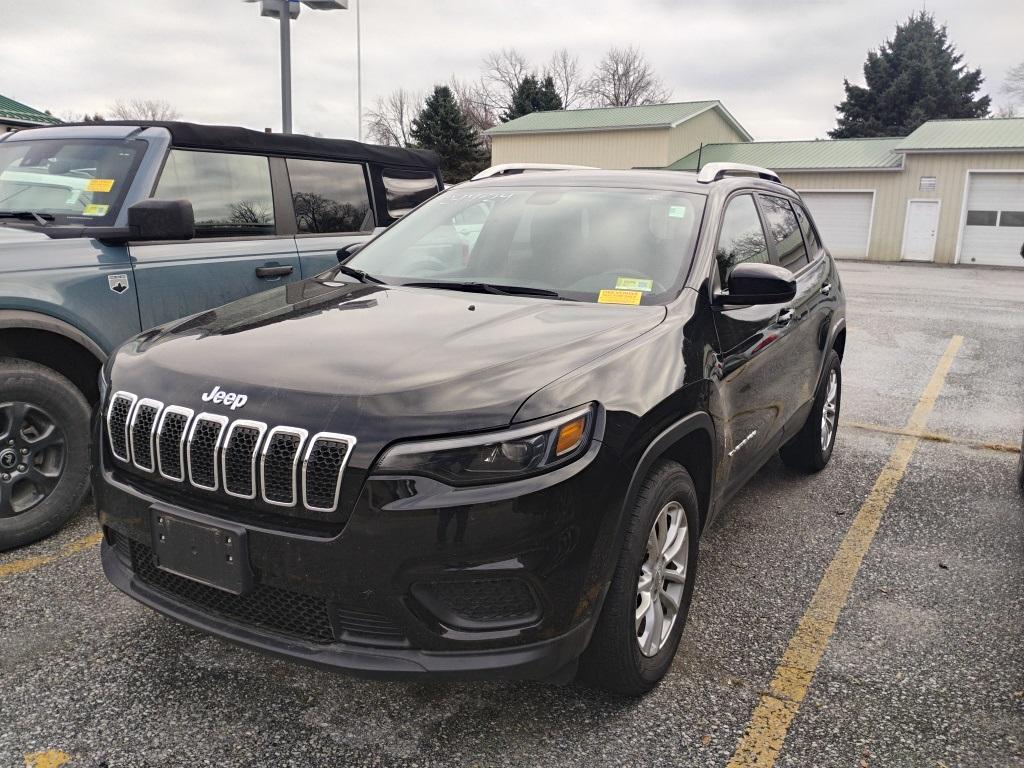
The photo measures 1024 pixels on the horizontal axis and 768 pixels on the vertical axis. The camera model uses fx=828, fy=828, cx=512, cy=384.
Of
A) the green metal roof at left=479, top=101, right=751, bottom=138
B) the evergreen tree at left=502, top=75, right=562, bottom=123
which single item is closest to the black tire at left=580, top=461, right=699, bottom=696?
the green metal roof at left=479, top=101, right=751, bottom=138

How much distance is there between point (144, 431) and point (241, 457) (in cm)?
43

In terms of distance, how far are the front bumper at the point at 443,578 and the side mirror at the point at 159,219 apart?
6.71ft

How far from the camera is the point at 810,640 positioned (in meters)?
3.13

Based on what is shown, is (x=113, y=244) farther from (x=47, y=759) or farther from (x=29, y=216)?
(x=47, y=759)

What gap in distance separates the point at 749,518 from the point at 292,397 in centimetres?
290

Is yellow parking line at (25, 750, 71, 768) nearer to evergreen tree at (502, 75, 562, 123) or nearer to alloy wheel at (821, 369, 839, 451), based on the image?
alloy wheel at (821, 369, 839, 451)

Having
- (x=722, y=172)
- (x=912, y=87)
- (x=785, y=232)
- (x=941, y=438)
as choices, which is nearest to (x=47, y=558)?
(x=722, y=172)

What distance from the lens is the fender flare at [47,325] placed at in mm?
3533

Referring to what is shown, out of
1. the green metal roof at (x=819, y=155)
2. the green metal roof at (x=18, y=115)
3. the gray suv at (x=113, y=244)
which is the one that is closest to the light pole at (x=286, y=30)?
the gray suv at (x=113, y=244)

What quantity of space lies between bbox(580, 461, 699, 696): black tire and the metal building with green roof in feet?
73.9

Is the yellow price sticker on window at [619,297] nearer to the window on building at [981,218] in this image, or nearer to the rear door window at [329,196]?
the rear door window at [329,196]

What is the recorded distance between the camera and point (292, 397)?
2.25m

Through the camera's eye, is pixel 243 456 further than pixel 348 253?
No

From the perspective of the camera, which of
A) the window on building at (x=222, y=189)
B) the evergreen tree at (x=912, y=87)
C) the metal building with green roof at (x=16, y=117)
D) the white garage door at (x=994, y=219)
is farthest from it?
the evergreen tree at (x=912, y=87)
